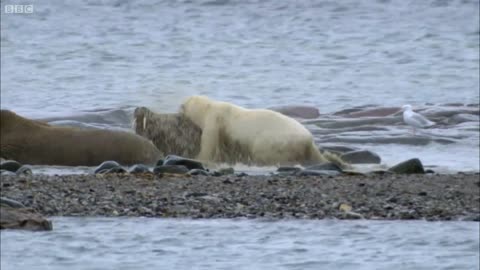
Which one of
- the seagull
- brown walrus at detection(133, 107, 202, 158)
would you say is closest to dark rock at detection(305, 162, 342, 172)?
brown walrus at detection(133, 107, 202, 158)

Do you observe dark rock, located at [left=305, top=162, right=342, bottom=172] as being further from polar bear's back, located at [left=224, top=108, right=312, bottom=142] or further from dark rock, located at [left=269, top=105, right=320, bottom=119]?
dark rock, located at [left=269, top=105, right=320, bottom=119]

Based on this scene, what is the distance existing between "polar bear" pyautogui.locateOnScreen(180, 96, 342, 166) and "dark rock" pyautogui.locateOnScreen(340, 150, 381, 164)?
397 millimetres

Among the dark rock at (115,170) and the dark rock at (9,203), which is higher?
the dark rock at (115,170)

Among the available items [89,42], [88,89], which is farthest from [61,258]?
[89,42]

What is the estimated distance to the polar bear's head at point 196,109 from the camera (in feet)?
44.7

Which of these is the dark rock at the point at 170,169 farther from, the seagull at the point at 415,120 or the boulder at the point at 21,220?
the seagull at the point at 415,120

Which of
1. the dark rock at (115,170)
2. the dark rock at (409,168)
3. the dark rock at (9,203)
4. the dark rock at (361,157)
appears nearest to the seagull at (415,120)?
the dark rock at (361,157)

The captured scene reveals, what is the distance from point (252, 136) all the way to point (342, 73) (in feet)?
35.3

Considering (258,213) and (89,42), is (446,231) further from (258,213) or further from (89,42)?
(89,42)

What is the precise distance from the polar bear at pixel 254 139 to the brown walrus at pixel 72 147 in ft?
1.54

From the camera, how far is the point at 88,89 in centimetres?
2167

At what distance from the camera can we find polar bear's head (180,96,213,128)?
44.7 feet

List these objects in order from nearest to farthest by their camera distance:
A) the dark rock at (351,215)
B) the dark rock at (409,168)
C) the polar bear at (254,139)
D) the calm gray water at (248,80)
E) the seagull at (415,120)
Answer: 1. the calm gray water at (248,80)
2. the dark rock at (351,215)
3. the dark rock at (409,168)
4. the polar bear at (254,139)
5. the seagull at (415,120)

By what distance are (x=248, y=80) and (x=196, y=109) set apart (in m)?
9.45
